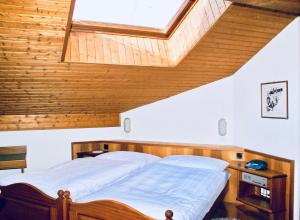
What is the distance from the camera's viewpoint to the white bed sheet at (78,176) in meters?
3.13

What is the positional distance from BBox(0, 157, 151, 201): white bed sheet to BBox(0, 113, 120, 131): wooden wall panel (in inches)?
35.9

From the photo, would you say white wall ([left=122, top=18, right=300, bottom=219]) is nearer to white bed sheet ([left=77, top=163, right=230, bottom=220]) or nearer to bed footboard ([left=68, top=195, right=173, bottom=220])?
white bed sheet ([left=77, top=163, right=230, bottom=220])

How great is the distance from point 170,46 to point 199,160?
160 cm

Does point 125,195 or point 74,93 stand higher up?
point 74,93

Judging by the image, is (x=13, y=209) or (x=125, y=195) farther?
(x=13, y=209)

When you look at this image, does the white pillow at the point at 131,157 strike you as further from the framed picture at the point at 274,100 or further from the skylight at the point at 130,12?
the skylight at the point at 130,12

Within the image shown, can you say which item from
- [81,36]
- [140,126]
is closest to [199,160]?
[140,126]

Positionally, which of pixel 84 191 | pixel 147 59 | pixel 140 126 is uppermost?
pixel 147 59

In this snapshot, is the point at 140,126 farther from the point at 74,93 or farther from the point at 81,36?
the point at 81,36

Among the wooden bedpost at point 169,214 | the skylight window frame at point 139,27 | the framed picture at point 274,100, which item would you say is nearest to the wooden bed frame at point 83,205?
the wooden bedpost at point 169,214

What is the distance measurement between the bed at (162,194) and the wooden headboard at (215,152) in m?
0.27

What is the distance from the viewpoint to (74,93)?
163 inches

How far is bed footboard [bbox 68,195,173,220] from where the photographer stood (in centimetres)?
245

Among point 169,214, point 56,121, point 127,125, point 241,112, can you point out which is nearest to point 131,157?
point 127,125
